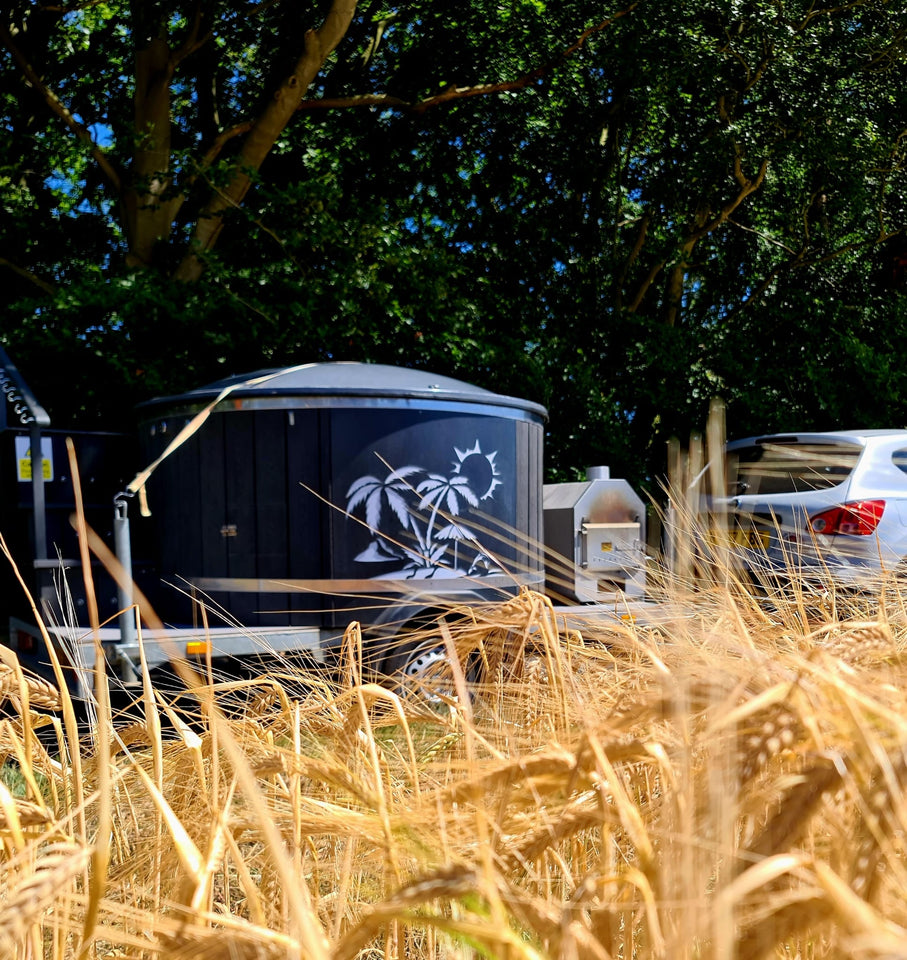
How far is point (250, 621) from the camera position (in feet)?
A: 17.8

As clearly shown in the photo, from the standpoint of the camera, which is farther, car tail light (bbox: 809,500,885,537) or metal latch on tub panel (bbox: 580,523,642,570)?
metal latch on tub panel (bbox: 580,523,642,570)

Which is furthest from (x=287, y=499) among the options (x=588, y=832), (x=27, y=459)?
(x=588, y=832)

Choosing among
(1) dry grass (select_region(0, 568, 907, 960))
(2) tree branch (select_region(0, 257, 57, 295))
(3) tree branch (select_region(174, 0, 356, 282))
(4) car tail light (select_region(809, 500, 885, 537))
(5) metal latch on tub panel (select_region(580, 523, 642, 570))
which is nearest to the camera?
(1) dry grass (select_region(0, 568, 907, 960))

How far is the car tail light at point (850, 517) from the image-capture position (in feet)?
21.0

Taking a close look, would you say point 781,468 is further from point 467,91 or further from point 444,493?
point 467,91

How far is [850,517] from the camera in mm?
6473

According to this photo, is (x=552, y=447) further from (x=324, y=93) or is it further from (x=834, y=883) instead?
(x=834, y=883)

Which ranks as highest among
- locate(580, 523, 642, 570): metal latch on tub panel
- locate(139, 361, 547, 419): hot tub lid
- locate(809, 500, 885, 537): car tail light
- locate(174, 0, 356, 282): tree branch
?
locate(174, 0, 356, 282): tree branch

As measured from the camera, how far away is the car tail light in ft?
21.0

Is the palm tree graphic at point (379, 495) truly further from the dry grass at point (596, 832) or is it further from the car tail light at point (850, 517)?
the dry grass at point (596, 832)

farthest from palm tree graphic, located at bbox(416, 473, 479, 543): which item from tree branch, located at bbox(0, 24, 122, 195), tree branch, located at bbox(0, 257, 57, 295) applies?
tree branch, located at bbox(0, 24, 122, 195)

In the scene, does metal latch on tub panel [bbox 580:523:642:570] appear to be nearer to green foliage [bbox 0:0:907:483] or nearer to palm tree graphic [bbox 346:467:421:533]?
palm tree graphic [bbox 346:467:421:533]

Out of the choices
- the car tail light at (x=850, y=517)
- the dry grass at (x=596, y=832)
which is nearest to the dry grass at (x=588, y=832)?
the dry grass at (x=596, y=832)

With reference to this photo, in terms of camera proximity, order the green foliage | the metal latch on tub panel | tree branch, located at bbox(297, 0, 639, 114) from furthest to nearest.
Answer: tree branch, located at bbox(297, 0, 639, 114) < the green foliage < the metal latch on tub panel
